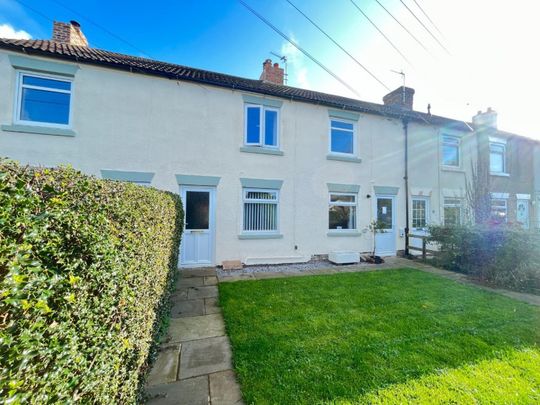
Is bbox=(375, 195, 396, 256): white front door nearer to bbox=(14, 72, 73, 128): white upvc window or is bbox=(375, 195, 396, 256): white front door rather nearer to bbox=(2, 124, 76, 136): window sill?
bbox=(2, 124, 76, 136): window sill

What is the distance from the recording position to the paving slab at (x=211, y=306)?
4.57 metres

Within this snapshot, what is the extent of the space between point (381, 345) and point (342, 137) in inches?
317

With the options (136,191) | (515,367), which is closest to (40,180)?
(136,191)

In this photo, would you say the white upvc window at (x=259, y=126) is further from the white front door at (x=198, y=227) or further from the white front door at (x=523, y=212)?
the white front door at (x=523, y=212)

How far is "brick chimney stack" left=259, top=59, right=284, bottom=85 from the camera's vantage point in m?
10.6

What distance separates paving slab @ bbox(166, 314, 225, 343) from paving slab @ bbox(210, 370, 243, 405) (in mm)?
969

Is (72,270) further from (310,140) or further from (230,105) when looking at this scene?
(310,140)

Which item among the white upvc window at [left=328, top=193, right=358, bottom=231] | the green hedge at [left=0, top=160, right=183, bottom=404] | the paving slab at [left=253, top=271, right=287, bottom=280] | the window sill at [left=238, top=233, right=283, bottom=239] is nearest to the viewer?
the green hedge at [left=0, top=160, right=183, bottom=404]

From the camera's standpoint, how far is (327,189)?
9.19m

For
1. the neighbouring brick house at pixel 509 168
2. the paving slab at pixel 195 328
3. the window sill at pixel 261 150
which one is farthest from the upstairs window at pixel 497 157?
the paving slab at pixel 195 328

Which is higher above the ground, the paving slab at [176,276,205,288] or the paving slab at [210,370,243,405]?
the paving slab at [176,276,205,288]

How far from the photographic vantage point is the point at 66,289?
46.8 inches

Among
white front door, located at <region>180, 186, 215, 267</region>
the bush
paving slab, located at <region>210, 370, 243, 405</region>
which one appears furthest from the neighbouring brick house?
paving slab, located at <region>210, 370, 243, 405</region>

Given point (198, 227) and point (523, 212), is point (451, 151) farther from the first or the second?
point (198, 227)
